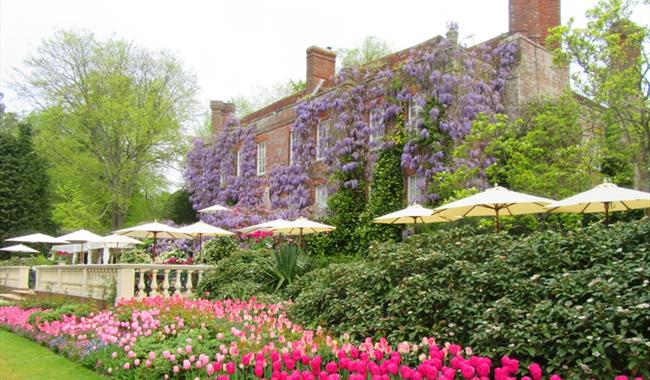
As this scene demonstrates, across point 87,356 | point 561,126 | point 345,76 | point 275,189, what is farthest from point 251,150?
point 87,356

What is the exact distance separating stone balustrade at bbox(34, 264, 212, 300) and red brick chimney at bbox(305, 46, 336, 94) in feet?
46.5

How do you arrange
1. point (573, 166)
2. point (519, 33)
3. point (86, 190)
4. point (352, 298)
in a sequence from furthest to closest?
point (86, 190), point (519, 33), point (573, 166), point (352, 298)

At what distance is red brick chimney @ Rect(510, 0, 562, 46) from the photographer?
19594 millimetres

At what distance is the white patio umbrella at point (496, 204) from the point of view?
10969 millimetres

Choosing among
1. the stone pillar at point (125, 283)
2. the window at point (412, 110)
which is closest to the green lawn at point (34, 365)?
the stone pillar at point (125, 283)

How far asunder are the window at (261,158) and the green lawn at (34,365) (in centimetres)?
1768

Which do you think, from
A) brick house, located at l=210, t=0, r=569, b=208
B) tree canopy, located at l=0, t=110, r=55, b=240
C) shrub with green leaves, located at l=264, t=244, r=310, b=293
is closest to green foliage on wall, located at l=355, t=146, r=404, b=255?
brick house, located at l=210, t=0, r=569, b=208

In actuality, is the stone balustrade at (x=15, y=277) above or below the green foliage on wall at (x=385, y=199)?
below

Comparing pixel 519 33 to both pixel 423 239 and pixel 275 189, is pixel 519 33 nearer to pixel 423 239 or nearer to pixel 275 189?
pixel 275 189

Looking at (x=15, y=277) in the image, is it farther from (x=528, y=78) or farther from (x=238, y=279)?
(x=528, y=78)

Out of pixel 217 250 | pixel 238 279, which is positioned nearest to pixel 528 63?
pixel 217 250

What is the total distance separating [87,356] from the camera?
7.44 m

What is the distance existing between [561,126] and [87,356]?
1359 centimetres

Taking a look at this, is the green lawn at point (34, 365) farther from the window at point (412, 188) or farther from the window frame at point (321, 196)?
the window frame at point (321, 196)
